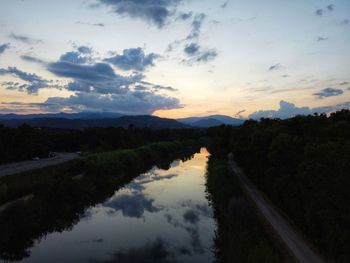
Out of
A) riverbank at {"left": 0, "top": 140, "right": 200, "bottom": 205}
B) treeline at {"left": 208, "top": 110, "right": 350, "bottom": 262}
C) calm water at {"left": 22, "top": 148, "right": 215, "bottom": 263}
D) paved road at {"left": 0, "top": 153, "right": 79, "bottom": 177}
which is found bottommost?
calm water at {"left": 22, "top": 148, "right": 215, "bottom": 263}

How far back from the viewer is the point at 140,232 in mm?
28312

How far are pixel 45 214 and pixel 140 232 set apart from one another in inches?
349

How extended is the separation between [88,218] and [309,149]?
2121 cm

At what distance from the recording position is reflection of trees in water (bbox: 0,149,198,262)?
981 inches

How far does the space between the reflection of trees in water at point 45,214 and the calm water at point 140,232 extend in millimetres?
995

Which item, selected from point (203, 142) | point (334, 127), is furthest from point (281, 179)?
point (203, 142)

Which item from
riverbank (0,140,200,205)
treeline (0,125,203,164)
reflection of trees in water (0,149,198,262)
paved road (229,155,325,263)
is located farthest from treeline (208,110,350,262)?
treeline (0,125,203,164)

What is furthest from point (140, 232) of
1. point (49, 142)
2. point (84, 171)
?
point (49, 142)

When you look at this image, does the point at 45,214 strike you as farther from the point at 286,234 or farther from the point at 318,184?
the point at 318,184

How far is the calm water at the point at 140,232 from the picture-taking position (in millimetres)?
23047

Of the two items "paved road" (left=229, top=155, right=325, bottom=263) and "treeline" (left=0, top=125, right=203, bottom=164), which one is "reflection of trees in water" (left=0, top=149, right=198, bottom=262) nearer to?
"paved road" (left=229, top=155, right=325, bottom=263)

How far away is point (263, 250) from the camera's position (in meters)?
18.1

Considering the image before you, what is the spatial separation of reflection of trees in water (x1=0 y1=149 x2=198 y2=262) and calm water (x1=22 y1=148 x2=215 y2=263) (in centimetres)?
99

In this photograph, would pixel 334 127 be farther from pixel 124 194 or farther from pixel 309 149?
pixel 124 194
